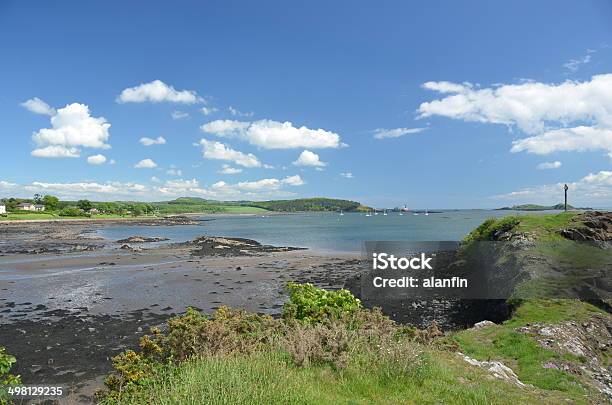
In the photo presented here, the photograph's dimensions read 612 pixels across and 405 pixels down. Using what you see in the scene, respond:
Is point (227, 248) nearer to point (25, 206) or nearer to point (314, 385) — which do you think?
point (314, 385)

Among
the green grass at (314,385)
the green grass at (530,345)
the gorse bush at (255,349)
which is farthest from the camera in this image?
the green grass at (530,345)

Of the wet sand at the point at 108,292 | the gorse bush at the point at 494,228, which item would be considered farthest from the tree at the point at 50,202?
the gorse bush at the point at 494,228

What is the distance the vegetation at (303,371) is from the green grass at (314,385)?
2 cm

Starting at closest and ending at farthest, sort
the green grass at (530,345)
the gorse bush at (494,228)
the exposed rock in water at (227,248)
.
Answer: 1. the green grass at (530,345)
2. the gorse bush at (494,228)
3. the exposed rock in water at (227,248)

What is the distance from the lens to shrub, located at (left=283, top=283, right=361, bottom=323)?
1249cm

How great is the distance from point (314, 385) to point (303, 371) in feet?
1.92

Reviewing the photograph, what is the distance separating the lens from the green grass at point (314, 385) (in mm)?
7150

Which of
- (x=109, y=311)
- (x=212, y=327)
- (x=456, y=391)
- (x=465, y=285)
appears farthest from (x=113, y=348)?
(x=465, y=285)

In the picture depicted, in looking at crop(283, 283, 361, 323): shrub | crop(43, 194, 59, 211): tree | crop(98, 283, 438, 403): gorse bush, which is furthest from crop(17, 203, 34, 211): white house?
crop(98, 283, 438, 403): gorse bush

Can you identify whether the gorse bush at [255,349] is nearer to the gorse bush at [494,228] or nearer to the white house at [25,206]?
the gorse bush at [494,228]

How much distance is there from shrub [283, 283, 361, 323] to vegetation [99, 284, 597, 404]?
0.99ft

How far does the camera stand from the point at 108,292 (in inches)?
1233

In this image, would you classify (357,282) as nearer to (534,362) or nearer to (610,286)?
(610,286)

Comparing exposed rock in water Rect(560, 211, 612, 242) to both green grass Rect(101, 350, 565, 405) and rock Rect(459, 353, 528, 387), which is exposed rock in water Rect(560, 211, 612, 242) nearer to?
rock Rect(459, 353, 528, 387)
